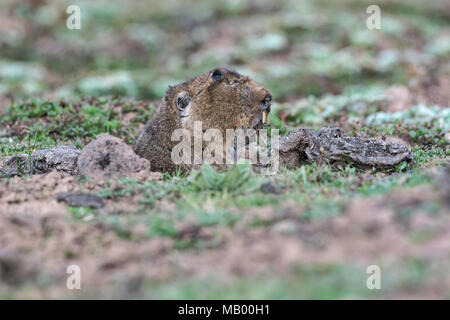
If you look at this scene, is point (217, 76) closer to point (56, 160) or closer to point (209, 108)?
point (209, 108)

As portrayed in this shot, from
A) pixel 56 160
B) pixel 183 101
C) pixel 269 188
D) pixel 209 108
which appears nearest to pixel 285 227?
pixel 269 188

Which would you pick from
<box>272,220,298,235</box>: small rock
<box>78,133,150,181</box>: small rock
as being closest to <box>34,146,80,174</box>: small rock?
<box>78,133,150,181</box>: small rock

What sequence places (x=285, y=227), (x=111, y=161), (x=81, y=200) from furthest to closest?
(x=111, y=161)
(x=81, y=200)
(x=285, y=227)

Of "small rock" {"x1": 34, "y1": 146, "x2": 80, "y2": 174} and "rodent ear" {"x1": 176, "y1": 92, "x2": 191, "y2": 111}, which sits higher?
"rodent ear" {"x1": 176, "y1": 92, "x2": 191, "y2": 111}

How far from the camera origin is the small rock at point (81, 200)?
16.8ft

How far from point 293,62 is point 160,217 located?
12071 millimetres

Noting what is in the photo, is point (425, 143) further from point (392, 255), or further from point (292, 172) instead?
point (392, 255)

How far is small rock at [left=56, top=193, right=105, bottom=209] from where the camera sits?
5.11 meters

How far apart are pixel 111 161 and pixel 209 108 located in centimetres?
118

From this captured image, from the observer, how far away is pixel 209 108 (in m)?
6.43

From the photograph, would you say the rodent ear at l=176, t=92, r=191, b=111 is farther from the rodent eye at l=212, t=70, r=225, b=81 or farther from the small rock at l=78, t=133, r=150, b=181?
the small rock at l=78, t=133, r=150, b=181

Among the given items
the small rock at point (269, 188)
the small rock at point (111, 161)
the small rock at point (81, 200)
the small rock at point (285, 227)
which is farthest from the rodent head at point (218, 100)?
the small rock at point (285, 227)

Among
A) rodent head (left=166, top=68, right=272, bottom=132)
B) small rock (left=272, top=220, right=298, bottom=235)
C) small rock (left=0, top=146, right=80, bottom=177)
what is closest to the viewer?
small rock (left=272, top=220, right=298, bottom=235)
